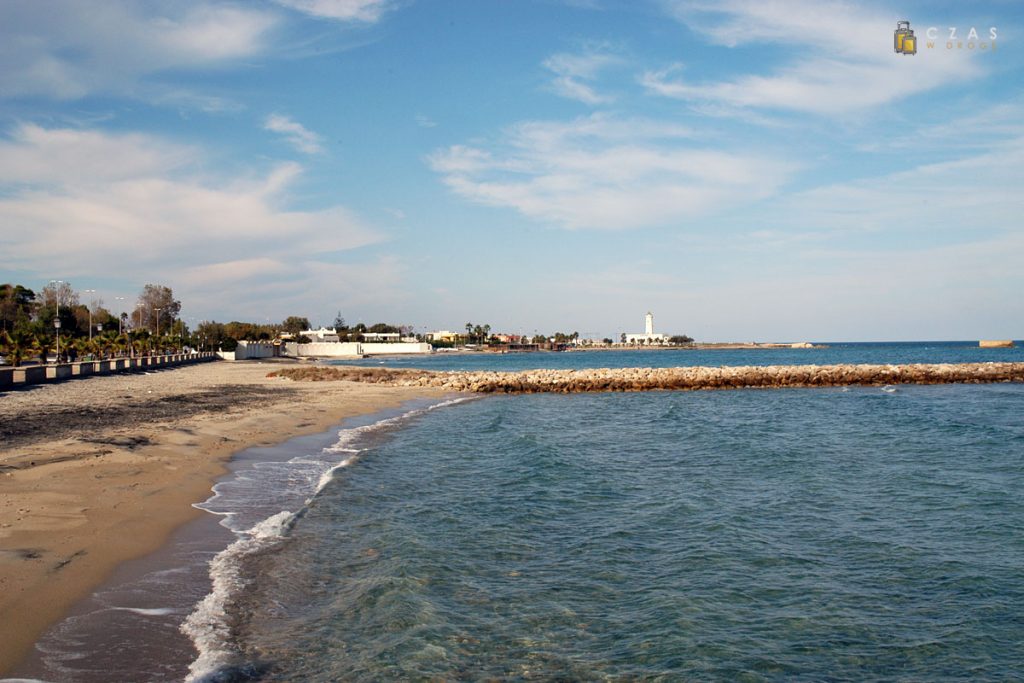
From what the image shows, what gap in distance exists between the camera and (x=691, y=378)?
188ft

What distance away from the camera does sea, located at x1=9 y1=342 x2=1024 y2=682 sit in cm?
710

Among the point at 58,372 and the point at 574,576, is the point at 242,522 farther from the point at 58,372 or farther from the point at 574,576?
the point at 58,372

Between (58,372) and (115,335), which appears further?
(115,335)

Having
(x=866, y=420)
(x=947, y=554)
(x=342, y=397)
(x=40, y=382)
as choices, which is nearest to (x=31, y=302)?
(x=40, y=382)

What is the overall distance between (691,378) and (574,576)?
49479 millimetres

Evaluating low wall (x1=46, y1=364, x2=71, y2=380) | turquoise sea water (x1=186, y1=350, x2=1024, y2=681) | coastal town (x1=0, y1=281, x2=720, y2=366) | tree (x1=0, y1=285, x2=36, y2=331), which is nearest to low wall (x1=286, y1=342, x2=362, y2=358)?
coastal town (x1=0, y1=281, x2=720, y2=366)

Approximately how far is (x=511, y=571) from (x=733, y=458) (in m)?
12.4

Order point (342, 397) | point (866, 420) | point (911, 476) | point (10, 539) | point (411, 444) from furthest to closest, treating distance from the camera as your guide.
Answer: point (342, 397) < point (866, 420) < point (411, 444) < point (911, 476) < point (10, 539)

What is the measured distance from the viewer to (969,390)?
165ft

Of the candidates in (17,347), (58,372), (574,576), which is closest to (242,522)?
(574,576)

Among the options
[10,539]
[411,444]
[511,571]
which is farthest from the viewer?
[411,444]

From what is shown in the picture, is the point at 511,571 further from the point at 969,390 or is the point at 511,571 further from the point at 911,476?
the point at 969,390

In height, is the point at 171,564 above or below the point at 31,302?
below

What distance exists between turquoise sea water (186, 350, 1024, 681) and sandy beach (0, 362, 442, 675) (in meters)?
1.89
